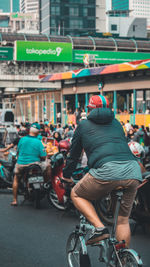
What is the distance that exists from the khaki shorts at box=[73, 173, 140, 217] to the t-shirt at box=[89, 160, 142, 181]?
0.03 metres

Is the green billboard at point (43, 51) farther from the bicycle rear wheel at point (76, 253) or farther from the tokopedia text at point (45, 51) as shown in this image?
the bicycle rear wheel at point (76, 253)

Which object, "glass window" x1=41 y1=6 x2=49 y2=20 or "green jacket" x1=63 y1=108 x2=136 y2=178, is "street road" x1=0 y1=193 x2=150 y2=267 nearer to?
"green jacket" x1=63 y1=108 x2=136 y2=178

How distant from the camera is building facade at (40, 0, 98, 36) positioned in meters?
176

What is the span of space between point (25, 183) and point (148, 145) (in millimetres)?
8015

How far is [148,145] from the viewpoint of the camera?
16859 millimetres

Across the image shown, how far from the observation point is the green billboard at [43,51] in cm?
7694

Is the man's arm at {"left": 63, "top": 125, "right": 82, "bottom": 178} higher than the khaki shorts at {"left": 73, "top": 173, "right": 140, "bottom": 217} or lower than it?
higher

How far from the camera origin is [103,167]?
14.0ft

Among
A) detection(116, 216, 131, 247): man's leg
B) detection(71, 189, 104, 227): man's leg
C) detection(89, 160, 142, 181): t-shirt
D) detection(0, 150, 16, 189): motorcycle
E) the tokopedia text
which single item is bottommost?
the tokopedia text

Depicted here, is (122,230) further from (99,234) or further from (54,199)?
(54,199)

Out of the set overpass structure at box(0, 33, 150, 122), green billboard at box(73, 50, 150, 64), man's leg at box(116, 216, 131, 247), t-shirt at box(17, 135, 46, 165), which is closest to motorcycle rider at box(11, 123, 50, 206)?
t-shirt at box(17, 135, 46, 165)

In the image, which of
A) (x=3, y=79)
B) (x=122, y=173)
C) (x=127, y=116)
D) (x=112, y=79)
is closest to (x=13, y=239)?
(x=122, y=173)

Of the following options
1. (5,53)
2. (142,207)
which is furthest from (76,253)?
(5,53)

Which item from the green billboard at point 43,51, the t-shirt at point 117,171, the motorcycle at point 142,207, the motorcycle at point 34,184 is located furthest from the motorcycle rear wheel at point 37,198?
the green billboard at point 43,51
